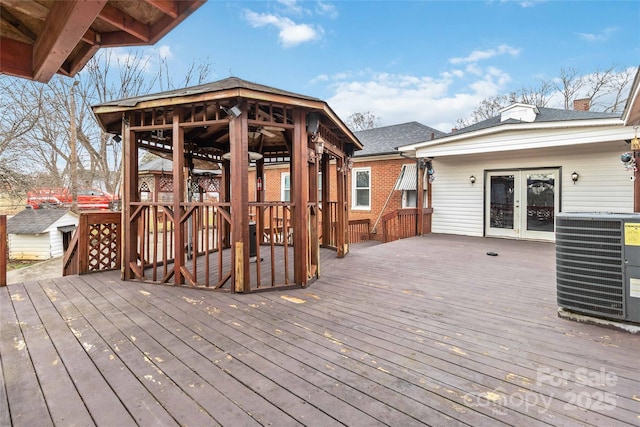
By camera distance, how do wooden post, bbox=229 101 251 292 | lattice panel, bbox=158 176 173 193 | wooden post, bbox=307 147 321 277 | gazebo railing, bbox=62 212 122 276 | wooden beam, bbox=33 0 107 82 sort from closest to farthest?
wooden beam, bbox=33 0 107 82, wooden post, bbox=229 101 251 292, wooden post, bbox=307 147 321 277, gazebo railing, bbox=62 212 122 276, lattice panel, bbox=158 176 173 193

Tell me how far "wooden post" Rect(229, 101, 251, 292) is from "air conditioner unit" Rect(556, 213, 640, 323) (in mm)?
3490

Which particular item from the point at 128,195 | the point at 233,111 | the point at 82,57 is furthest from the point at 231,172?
the point at 82,57

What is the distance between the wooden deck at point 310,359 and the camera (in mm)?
1657

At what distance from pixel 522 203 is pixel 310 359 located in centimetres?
870

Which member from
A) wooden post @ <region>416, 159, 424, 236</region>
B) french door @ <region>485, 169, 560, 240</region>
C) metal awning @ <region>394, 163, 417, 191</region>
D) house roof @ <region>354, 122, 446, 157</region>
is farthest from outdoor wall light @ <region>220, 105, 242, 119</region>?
french door @ <region>485, 169, 560, 240</region>

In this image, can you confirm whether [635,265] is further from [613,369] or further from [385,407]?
[385,407]

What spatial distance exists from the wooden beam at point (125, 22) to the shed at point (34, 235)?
12934mm

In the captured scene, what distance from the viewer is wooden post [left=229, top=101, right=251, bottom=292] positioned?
382cm

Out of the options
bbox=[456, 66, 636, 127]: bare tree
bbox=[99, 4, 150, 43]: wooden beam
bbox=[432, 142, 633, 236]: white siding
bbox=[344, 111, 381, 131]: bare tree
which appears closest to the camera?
bbox=[99, 4, 150, 43]: wooden beam

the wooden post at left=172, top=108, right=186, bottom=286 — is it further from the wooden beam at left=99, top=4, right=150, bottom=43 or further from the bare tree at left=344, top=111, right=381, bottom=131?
the bare tree at left=344, top=111, right=381, bottom=131

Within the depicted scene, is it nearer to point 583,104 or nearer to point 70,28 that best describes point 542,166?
point 583,104

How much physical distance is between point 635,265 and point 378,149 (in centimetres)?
956

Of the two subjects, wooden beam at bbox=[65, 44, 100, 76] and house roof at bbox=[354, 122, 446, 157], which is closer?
wooden beam at bbox=[65, 44, 100, 76]

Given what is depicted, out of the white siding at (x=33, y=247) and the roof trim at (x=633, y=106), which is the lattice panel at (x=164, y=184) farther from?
the white siding at (x=33, y=247)
